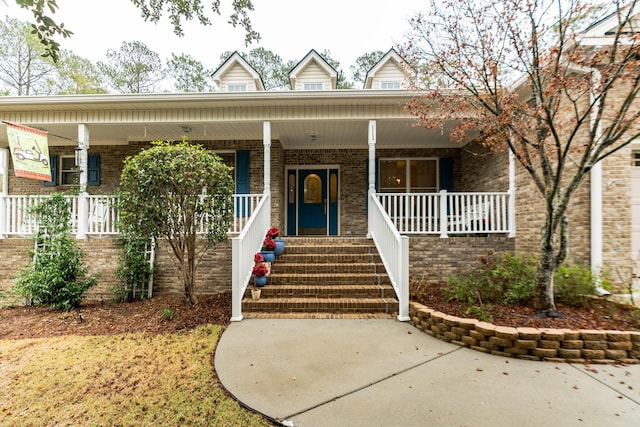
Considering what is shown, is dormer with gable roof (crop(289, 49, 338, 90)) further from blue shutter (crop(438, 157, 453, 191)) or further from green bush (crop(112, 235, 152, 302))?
green bush (crop(112, 235, 152, 302))

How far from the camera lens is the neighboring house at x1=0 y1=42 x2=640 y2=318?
5621 millimetres

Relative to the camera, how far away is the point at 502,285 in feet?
14.1

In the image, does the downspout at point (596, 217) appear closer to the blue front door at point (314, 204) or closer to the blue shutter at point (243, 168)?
the blue front door at point (314, 204)

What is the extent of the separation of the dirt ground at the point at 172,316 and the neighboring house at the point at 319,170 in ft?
2.00

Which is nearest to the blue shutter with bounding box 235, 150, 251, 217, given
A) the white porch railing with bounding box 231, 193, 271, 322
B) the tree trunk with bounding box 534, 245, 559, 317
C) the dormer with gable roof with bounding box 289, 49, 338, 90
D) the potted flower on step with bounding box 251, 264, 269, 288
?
the white porch railing with bounding box 231, 193, 271, 322

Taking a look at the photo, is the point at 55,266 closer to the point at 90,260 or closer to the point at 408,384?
the point at 90,260

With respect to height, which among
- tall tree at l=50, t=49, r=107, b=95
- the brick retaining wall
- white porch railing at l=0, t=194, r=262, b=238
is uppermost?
tall tree at l=50, t=49, r=107, b=95

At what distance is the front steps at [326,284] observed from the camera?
425 cm

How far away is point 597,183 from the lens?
454 centimetres

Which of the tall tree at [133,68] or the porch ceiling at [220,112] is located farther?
the tall tree at [133,68]

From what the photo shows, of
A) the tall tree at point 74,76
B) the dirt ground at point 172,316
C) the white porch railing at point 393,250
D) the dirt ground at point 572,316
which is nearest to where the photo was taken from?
the dirt ground at point 572,316

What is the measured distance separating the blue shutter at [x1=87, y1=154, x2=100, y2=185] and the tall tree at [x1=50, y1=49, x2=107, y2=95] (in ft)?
37.0

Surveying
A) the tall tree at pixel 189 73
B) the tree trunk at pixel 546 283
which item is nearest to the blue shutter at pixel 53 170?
the tall tree at pixel 189 73

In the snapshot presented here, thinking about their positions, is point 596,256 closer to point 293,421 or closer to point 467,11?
point 467,11
